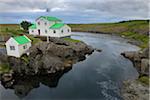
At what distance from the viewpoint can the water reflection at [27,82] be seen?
4457 centimetres

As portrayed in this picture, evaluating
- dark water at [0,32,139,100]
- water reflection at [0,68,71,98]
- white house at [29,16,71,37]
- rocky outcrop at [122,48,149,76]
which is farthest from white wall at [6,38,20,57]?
rocky outcrop at [122,48,149,76]

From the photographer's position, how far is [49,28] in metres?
83.7

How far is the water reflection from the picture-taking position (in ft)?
146

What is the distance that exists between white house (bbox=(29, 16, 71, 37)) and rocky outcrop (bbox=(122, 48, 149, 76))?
27.1 meters

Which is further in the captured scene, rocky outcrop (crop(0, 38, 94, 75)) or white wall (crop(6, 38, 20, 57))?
white wall (crop(6, 38, 20, 57))

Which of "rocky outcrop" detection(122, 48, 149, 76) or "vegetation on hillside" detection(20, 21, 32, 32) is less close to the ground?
"vegetation on hillside" detection(20, 21, 32, 32)

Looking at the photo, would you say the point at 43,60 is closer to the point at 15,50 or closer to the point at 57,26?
the point at 15,50

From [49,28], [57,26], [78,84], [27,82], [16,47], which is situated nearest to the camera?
[78,84]

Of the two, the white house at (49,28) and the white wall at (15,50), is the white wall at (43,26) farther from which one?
the white wall at (15,50)

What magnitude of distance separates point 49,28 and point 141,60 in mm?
41842

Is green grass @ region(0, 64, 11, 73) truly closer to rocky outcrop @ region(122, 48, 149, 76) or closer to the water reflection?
the water reflection

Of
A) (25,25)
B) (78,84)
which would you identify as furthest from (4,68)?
(25,25)

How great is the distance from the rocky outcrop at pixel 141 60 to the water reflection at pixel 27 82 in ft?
68.1

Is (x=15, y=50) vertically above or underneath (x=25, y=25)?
underneath
